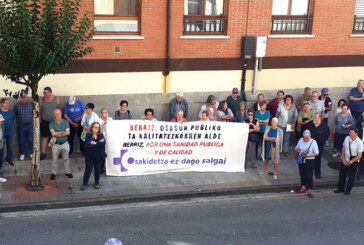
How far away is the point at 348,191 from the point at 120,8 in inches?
291

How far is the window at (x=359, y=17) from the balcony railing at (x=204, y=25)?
4.23m

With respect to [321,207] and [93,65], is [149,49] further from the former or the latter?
[321,207]

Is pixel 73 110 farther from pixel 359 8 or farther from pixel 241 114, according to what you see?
pixel 359 8

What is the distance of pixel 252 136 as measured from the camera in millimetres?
12055

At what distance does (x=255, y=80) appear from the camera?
13984 mm

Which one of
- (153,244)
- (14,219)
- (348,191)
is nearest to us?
(153,244)

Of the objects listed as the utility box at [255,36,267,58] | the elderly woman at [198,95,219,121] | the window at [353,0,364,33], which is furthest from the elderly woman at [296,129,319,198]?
the window at [353,0,364,33]

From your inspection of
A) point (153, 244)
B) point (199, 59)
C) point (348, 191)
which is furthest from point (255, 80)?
point (153, 244)

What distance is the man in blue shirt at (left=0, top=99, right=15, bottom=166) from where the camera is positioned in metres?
11.3

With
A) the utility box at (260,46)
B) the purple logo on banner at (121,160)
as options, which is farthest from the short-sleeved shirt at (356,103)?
the purple logo on banner at (121,160)

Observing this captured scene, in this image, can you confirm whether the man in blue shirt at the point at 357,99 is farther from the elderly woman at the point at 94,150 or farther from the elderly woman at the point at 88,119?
the elderly woman at the point at 94,150

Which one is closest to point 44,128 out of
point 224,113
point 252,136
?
point 224,113

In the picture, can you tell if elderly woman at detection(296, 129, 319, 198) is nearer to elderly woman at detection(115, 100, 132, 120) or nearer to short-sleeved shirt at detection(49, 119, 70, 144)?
elderly woman at detection(115, 100, 132, 120)

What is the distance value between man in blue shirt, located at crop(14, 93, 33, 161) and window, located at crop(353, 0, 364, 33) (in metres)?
9.79
